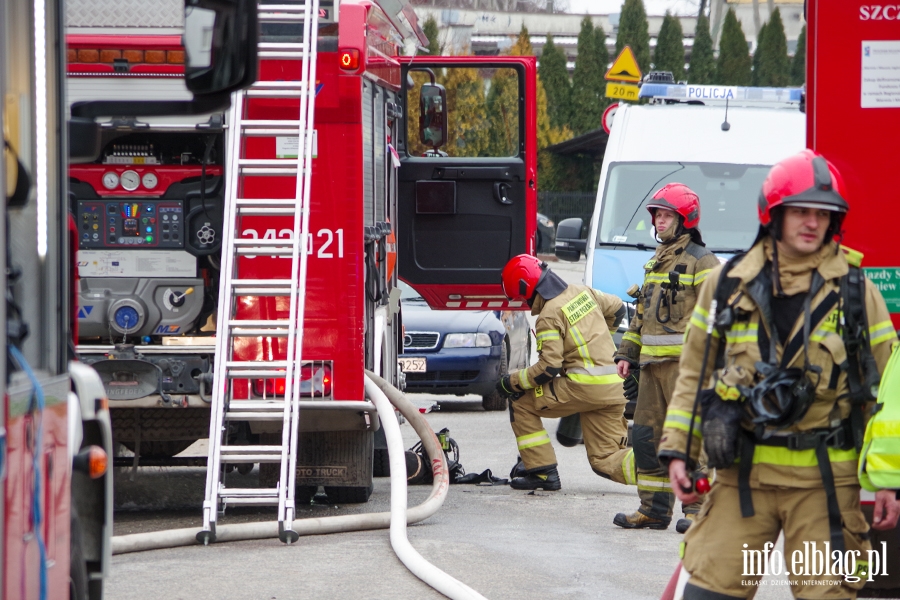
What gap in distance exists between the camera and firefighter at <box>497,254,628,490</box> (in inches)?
348

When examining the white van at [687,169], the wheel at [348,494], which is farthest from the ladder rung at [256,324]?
the white van at [687,169]

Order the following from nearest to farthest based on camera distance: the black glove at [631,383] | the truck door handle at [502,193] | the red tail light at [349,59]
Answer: the red tail light at [349,59] < the black glove at [631,383] < the truck door handle at [502,193]

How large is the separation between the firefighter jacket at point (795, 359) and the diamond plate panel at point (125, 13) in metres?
3.93

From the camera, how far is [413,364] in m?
12.9

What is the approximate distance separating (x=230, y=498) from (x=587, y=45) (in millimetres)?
37460

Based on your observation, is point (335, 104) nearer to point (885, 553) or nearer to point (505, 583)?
point (505, 583)

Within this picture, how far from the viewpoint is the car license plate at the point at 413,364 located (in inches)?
505

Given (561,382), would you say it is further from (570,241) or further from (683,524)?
(570,241)

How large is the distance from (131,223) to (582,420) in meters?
3.34

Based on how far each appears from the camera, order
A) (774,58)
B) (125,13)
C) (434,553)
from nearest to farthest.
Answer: (434,553), (125,13), (774,58)

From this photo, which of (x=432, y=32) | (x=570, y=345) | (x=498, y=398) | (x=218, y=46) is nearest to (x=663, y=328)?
(x=570, y=345)

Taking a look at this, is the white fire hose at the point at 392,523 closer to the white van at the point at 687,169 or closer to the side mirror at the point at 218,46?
the side mirror at the point at 218,46

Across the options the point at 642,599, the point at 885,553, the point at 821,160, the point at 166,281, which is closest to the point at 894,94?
the point at 821,160

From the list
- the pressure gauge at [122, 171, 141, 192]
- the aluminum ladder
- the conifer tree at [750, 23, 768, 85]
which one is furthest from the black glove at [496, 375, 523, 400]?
the conifer tree at [750, 23, 768, 85]
